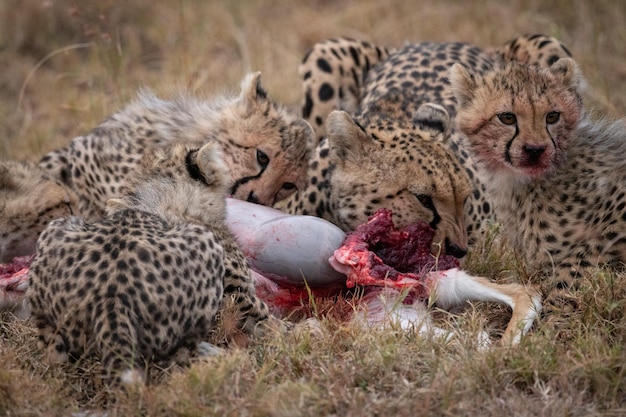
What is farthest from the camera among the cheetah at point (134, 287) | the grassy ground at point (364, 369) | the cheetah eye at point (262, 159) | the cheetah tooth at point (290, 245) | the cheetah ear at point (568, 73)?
the cheetah eye at point (262, 159)

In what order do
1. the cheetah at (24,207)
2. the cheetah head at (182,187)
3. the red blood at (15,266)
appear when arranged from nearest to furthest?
the cheetah head at (182,187)
the red blood at (15,266)
the cheetah at (24,207)

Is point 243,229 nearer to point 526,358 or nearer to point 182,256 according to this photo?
point 182,256

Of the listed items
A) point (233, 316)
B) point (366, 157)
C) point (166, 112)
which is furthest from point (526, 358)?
point (166, 112)

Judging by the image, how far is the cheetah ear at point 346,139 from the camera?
429 centimetres

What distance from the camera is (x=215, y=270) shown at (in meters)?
3.48

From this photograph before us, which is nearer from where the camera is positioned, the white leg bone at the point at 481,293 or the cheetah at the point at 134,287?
the cheetah at the point at 134,287

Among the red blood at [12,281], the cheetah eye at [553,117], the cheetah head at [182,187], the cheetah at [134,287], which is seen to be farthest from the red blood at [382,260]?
the red blood at [12,281]

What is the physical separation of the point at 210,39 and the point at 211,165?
393 cm

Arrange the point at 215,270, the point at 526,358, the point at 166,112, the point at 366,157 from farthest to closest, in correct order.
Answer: the point at 166,112
the point at 366,157
the point at 215,270
the point at 526,358

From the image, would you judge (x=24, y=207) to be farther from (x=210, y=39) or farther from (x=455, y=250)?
(x=210, y=39)

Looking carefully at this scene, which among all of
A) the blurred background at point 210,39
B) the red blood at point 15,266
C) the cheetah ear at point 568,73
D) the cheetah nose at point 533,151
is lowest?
the red blood at point 15,266

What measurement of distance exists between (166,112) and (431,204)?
1.86 meters

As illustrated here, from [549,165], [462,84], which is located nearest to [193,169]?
[462,84]

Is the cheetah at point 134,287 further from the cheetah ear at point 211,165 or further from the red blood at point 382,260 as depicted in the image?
the red blood at point 382,260
